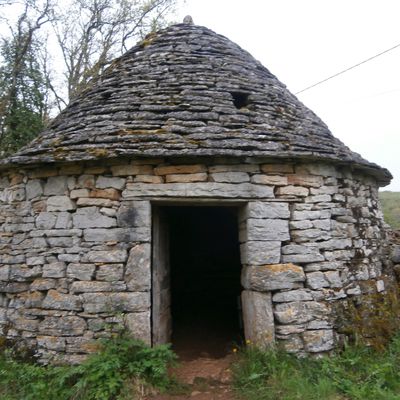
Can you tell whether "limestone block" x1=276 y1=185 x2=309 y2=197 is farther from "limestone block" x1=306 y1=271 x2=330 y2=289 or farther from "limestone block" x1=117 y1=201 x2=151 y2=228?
"limestone block" x1=117 y1=201 x2=151 y2=228

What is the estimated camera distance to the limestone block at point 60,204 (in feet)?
13.4

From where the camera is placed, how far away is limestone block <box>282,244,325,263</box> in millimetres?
3996

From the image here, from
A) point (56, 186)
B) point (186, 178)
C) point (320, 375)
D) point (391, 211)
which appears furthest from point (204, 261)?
point (391, 211)

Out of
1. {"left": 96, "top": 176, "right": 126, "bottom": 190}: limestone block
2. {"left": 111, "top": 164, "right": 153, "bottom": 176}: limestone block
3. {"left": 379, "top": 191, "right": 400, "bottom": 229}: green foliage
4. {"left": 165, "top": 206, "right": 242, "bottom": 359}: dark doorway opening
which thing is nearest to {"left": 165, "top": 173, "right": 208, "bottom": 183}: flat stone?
{"left": 111, "top": 164, "right": 153, "bottom": 176}: limestone block

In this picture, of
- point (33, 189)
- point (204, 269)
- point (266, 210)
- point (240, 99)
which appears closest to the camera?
point (266, 210)

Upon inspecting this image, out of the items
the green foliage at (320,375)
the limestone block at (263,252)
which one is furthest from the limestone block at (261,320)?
the limestone block at (263,252)

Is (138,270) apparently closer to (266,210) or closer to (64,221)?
(64,221)

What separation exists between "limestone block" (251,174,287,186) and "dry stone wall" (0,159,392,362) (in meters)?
0.01

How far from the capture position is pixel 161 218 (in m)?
4.58

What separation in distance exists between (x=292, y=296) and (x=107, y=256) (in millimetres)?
2065

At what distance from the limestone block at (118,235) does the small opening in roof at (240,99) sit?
218 cm

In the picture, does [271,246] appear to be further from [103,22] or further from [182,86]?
[103,22]

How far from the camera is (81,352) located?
381 cm

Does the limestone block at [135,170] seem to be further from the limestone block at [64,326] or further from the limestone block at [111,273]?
the limestone block at [64,326]
